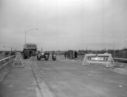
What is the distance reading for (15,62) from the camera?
25.4m

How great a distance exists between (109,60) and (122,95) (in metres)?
14.2

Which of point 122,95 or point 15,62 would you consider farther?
point 15,62

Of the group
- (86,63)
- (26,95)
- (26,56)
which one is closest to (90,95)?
(26,95)

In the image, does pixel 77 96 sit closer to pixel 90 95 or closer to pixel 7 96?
pixel 90 95

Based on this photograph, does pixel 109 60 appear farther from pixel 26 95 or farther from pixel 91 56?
pixel 26 95

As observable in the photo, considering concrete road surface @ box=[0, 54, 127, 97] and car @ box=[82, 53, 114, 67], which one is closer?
concrete road surface @ box=[0, 54, 127, 97]

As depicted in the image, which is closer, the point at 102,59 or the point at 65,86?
the point at 65,86

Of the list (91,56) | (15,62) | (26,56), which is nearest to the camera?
(91,56)

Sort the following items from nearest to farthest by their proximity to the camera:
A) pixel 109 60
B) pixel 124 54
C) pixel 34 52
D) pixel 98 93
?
1. pixel 98 93
2. pixel 109 60
3. pixel 124 54
4. pixel 34 52

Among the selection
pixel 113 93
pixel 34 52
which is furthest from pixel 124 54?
pixel 113 93

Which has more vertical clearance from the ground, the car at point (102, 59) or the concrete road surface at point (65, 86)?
the car at point (102, 59)

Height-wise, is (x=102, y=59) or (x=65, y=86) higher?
(x=102, y=59)

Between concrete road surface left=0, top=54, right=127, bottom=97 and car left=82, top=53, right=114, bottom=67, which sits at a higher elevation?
car left=82, top=53, right=114, bottom=67

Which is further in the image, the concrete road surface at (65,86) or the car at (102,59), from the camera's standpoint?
the car at (102,59)
